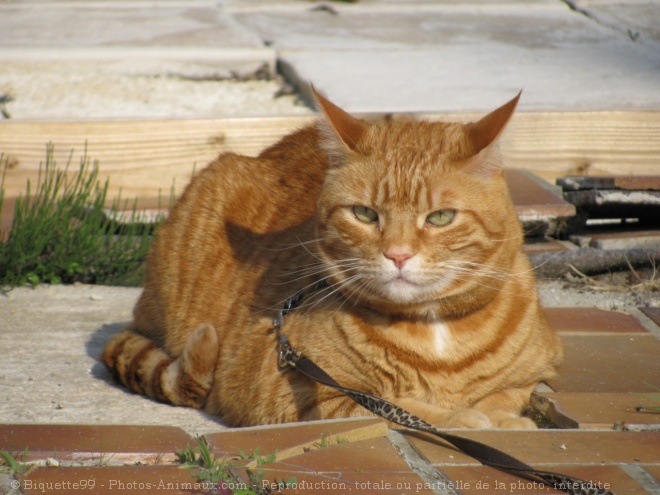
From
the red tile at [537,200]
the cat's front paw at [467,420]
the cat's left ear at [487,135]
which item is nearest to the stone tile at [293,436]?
the cat's front paw at [467,420]

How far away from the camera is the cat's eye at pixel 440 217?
8.73 feet

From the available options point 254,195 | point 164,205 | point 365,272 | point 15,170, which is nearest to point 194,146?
point 164,205

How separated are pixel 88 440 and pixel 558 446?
1.18m

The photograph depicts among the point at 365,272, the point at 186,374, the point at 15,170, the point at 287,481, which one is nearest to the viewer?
the point at 287,481

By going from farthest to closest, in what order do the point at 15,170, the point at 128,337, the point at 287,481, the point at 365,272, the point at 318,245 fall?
the point at 15,170 < the point at 128,337 < the point at 318,245 < the point at 365,272 < the point at 287,481

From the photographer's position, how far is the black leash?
2.03 m

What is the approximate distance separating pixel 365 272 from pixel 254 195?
97 cm

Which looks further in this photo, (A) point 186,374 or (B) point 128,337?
(B) point 128,337

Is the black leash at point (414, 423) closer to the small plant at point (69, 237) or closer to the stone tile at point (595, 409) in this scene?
the stone tile at point (595, 409)

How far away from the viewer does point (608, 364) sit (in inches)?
119

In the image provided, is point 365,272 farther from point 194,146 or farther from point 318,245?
point 194,146

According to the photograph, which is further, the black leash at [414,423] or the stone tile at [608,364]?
the stone tile at [608,364]

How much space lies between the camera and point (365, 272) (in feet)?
8.70

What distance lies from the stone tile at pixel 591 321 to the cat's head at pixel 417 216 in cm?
73
